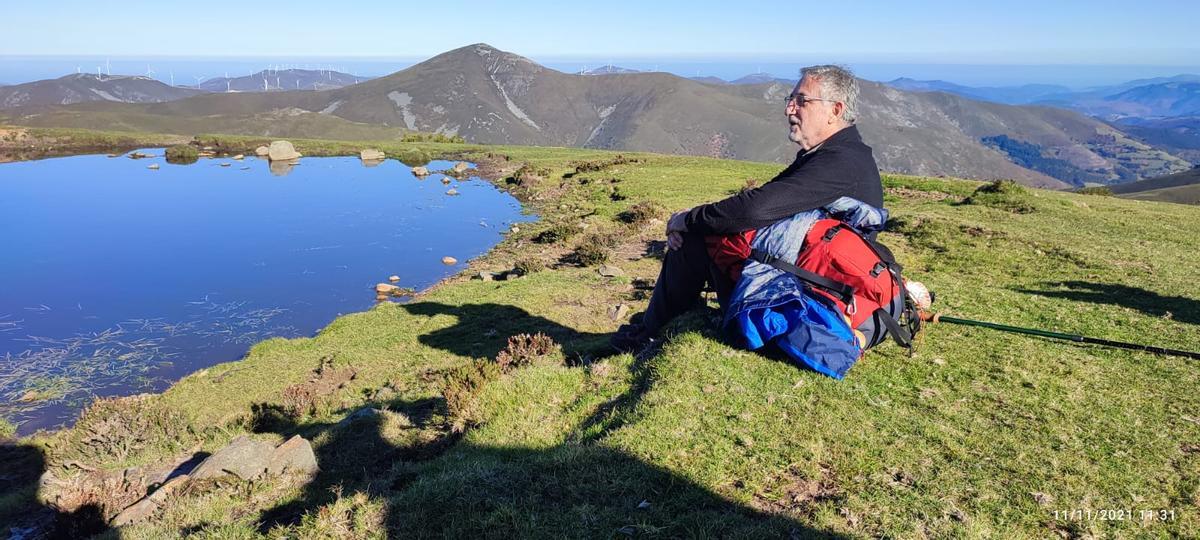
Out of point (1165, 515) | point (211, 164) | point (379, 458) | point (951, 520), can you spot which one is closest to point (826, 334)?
point (951, 520)

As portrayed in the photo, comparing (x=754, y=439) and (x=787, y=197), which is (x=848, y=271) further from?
(x=754, y=439)

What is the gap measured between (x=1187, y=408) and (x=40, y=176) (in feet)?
198

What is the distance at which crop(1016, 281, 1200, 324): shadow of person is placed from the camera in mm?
10047

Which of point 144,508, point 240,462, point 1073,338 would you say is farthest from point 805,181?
point 144,508

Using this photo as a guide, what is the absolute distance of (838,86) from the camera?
22.7ft

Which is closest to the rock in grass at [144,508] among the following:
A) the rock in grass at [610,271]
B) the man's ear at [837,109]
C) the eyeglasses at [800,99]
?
the eyeglasses at [800,99]

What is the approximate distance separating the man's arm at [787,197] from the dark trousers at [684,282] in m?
0.62

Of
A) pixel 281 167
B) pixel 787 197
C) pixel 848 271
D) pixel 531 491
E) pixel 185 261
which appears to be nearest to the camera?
pixel 531 491

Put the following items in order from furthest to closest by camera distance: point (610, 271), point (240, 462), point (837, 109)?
1. point (610, 271)
2. point (837, 109)
3. point (240, 462)

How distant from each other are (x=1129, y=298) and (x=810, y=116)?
29.9 feet

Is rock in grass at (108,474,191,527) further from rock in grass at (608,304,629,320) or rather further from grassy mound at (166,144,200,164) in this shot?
grassy mound at (166,144,200,164)

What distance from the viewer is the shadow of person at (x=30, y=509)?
6605 millimetres

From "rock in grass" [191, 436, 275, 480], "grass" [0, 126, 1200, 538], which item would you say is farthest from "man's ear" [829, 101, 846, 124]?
"rock in grass" [191, 436, 275, 480]

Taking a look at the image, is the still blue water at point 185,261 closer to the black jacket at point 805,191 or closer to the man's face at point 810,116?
the black jacket at point 805,191
